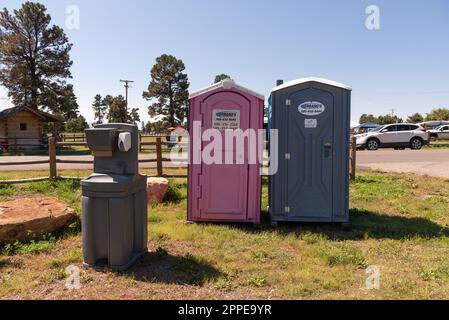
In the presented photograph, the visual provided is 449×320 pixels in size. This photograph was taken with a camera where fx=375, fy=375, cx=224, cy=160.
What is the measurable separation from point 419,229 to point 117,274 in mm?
4577

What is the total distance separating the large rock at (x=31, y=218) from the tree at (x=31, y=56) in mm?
31291

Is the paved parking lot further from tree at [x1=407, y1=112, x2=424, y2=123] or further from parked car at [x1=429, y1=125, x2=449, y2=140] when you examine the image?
tree at [x1=407, y1=112, x2=424, y2=123]

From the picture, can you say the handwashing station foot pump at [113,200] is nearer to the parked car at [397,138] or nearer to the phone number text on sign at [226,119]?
the phone number text on sign at [226,119]

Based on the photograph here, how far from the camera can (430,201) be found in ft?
26.3

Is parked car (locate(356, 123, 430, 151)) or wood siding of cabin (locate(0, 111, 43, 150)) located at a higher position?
wood siding of cabin (locate(0, 111, 43, 150))

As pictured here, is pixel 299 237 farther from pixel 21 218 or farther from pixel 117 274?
pixel 21 218

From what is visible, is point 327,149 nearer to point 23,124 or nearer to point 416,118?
point 23,124

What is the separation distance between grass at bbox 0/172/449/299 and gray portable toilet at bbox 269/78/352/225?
343mm

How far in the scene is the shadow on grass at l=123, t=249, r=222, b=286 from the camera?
3.94 m

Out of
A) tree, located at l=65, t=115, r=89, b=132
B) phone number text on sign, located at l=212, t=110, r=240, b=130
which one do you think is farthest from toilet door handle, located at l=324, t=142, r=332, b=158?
tree, located at l=65, t=115, r=89, b=132

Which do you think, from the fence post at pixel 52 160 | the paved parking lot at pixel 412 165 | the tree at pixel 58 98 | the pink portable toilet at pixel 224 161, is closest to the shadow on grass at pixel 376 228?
the pink portable toilet at pixel 224 161

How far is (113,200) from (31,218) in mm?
1916

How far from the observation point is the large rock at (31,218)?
4984mm

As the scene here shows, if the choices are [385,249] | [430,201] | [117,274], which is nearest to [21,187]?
[117,274]
